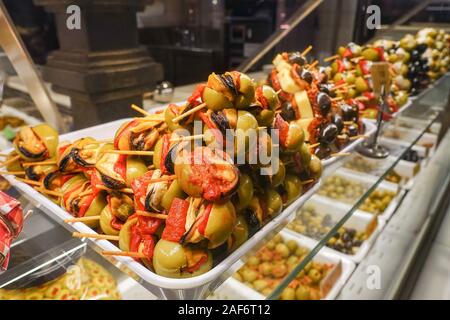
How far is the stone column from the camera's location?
51.9 inches

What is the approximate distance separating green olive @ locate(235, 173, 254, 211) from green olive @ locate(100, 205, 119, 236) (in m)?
0.23

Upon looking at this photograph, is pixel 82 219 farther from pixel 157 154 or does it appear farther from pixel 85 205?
pixel 157 154

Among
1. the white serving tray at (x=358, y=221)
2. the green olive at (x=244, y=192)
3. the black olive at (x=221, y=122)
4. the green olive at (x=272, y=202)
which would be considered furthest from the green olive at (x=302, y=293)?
the black olive at (x=221, y=122)

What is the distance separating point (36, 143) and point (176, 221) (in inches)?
18.2

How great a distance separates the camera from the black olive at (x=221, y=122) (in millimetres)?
592

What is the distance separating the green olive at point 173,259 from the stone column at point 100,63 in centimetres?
97

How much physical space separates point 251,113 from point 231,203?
18cm

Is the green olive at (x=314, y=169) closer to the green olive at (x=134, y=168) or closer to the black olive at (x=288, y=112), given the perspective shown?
the black olive at (x=288, y=112)

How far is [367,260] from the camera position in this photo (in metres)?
1.58

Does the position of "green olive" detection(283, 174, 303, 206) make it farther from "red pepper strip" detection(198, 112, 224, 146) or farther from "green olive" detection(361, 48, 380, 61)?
"green olive" detection(361, 48, 380, 61)

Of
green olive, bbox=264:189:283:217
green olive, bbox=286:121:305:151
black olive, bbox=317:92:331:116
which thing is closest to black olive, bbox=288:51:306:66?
black olive, bbox=317:92:331:116

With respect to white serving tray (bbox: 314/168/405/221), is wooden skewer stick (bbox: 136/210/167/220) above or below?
above

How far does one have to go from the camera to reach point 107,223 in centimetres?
64

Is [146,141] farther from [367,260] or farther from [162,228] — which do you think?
[367,260]
